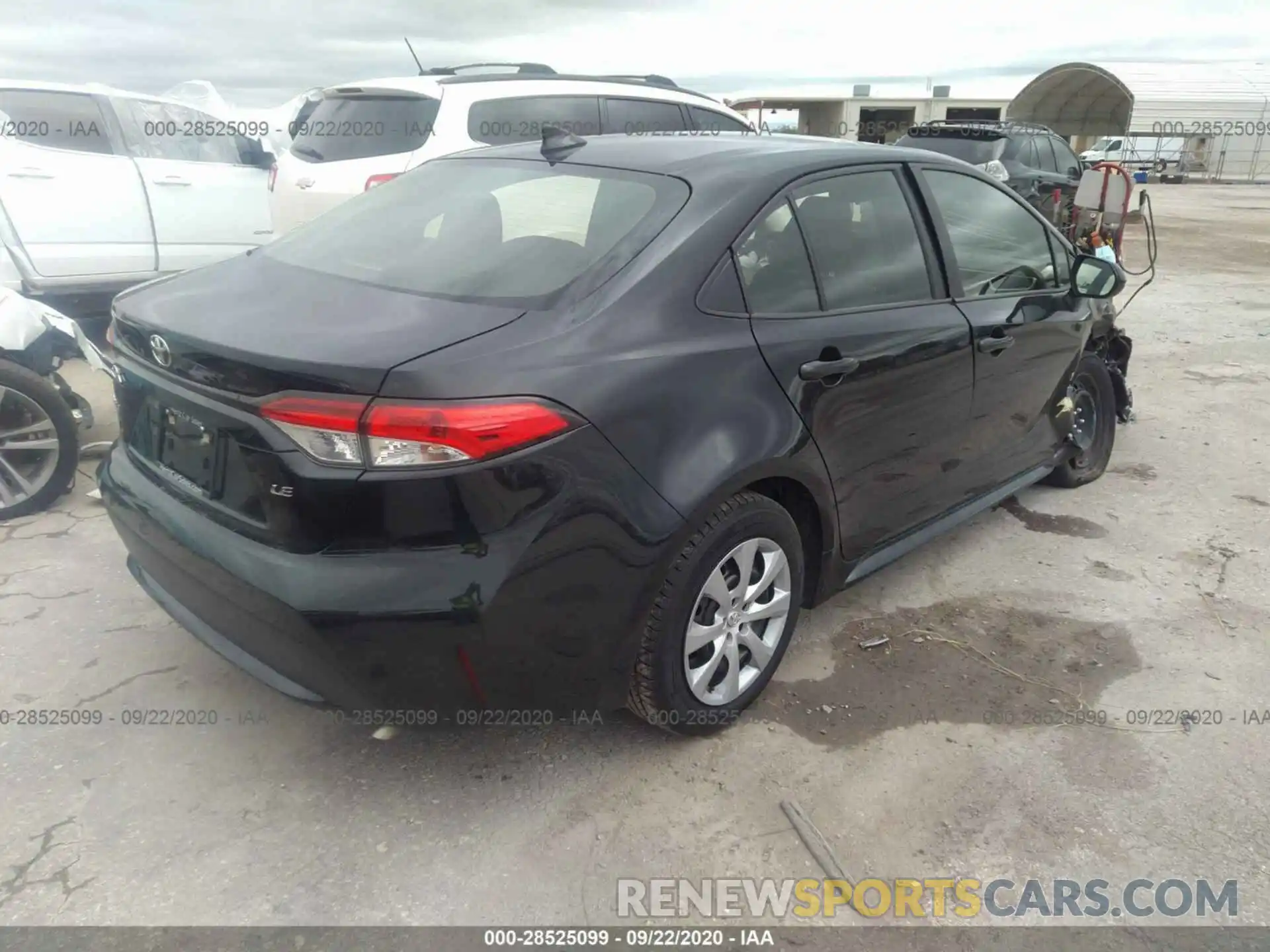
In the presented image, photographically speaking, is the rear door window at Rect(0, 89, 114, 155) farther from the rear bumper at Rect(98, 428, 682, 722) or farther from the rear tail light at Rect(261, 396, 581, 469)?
the rear tail light at Rect(261, 396, 581, 469)

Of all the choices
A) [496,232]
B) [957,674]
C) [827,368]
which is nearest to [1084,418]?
[957,674]

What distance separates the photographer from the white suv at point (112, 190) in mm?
5688

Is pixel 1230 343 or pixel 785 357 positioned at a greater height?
pixel 785 357

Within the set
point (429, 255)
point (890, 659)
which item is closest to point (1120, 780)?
point (890, 659)

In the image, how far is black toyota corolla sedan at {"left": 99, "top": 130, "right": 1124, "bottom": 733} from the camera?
77.1 inches

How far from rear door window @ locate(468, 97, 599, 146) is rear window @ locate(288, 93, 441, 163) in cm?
29

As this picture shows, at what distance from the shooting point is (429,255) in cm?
251

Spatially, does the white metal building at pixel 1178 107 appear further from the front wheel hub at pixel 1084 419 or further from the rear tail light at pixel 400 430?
the rear tail light at pixel 400 430

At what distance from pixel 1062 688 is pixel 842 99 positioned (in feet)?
136

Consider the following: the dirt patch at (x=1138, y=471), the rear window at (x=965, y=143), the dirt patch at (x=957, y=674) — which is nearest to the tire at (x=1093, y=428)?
the dirt patch at (x=1138, y=471)

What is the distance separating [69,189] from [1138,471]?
664 centimetres

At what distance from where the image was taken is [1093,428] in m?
4.58

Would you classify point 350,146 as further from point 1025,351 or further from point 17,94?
point 1025,351

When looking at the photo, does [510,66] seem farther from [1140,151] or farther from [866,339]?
[1140,151]
